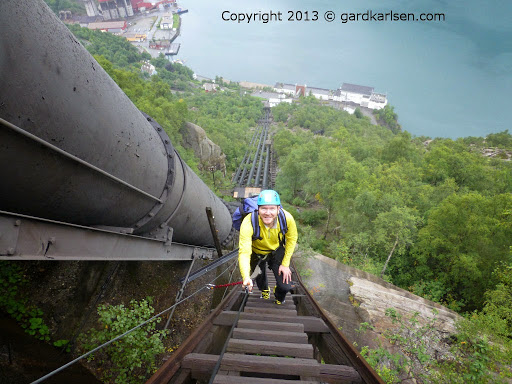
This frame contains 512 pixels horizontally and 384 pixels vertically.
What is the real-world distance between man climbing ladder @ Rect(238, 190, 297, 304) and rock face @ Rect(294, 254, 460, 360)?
423 centimetres

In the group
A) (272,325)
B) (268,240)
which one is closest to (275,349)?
(272,325)

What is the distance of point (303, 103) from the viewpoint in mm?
90875

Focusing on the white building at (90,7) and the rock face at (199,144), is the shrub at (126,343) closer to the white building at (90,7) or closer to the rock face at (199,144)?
the rock face at (199,144)

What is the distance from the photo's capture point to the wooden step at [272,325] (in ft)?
9.82

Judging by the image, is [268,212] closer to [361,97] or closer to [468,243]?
[468,243]

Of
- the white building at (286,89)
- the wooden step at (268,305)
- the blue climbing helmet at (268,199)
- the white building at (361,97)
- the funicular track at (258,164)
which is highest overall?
the white building at (286,89)

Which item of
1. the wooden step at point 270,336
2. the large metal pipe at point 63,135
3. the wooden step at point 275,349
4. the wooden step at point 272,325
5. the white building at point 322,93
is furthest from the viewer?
the white building at point 322,93

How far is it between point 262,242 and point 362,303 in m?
7.06

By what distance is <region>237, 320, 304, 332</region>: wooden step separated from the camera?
2994 mm

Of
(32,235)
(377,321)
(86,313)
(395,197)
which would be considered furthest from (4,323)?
(395,197)

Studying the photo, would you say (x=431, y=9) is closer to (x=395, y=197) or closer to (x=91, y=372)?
(x=395, y=197)

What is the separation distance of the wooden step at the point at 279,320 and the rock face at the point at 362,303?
429 centimetres

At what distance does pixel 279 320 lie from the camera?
11.2 feet

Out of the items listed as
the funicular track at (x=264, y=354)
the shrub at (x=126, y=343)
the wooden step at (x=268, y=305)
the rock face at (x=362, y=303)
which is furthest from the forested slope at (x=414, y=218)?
the shrub at (x=126, y=343)
